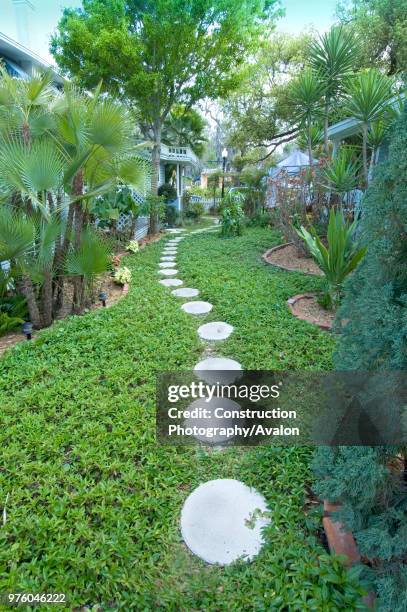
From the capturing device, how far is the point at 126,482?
1.97m

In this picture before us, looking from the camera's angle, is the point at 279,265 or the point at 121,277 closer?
the point at 121,277

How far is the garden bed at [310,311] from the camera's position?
3.99 m

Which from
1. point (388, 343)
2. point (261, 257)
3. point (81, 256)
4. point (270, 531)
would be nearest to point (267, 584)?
point (270, 531)

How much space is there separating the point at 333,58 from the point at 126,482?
7.04 m

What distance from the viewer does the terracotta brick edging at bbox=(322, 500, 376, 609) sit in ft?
4.86

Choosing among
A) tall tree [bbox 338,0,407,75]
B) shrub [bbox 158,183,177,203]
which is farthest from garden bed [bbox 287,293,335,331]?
tall tree [bbox 338,0,407,75]

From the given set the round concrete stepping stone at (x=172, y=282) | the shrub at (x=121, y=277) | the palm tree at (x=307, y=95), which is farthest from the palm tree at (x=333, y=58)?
the shrub at (x=121, y=277)

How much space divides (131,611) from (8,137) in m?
4.00

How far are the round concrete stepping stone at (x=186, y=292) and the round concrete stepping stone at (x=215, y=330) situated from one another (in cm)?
115

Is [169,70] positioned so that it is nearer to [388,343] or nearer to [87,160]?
[87,160]

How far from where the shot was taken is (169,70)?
9703 mm

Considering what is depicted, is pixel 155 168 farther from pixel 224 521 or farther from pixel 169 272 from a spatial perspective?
pixel 224 521

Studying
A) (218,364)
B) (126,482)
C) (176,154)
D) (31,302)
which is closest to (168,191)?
(176,154)

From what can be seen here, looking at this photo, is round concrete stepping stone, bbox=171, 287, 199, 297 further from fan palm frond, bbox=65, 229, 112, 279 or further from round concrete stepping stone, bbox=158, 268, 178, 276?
fan palm frond, bbox=65, 229, 112, 279
